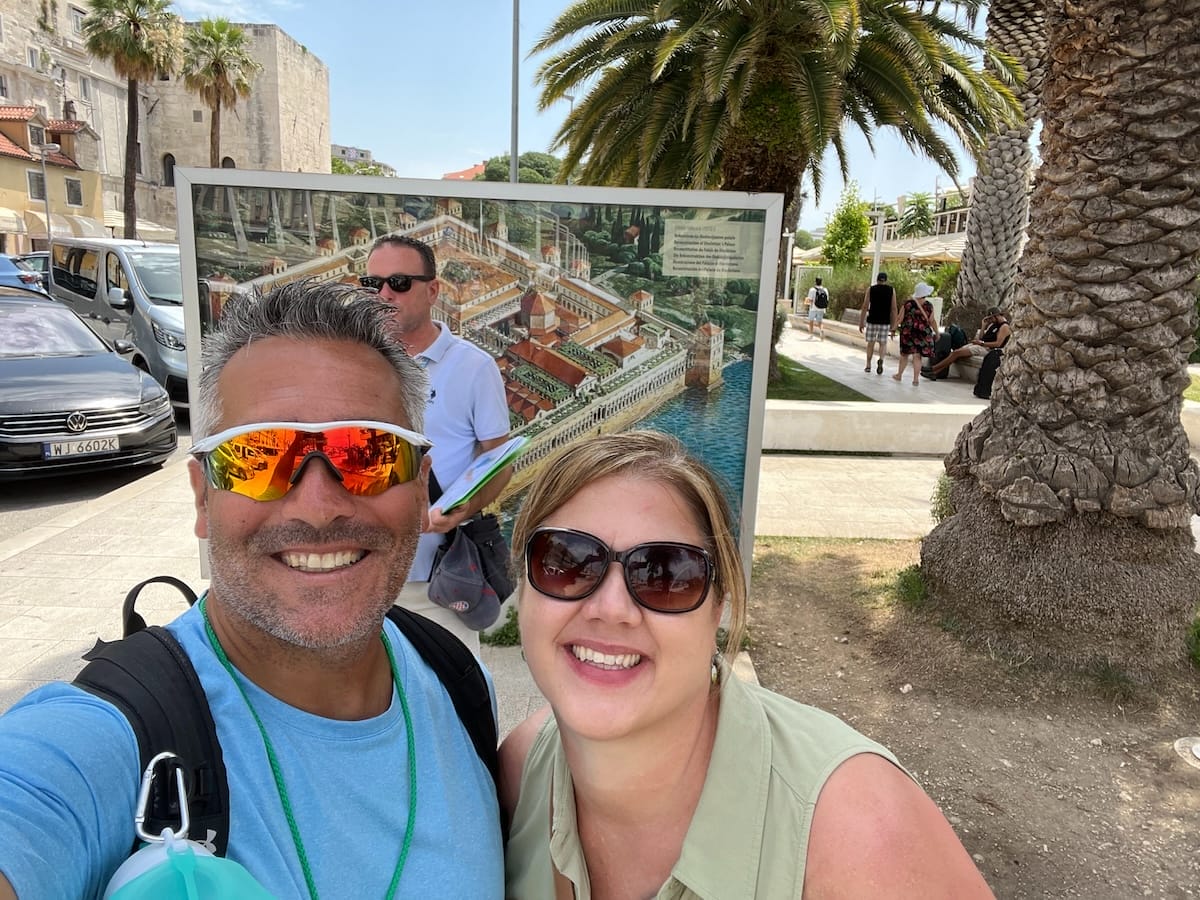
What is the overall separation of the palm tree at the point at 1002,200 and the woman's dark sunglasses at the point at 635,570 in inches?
613

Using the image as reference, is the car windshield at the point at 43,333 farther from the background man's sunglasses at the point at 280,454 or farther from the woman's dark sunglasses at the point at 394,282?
→ the background man's sunglasses at the point at 280,454

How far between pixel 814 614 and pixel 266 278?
155 inches

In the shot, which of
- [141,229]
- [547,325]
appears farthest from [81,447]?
[141,229]

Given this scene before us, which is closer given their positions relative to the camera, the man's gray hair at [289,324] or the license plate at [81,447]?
→ the man's gray hair at [289,324]

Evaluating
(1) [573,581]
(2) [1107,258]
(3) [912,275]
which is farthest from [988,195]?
(1) [573,581]

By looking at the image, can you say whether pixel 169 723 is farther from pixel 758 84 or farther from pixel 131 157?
pixel 131 157

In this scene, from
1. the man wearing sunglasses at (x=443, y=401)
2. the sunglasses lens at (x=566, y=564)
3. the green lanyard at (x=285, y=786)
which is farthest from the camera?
the man wearing sunglasses at (x=443, y=401)

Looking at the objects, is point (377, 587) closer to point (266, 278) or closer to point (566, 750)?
point (566, 750)

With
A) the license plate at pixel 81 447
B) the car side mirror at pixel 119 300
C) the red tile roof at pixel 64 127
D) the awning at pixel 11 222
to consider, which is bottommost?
the license plate at pixel 81 447

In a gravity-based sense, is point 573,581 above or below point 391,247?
below

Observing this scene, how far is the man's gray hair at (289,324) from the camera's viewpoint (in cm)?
144

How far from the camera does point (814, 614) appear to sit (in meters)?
5.29

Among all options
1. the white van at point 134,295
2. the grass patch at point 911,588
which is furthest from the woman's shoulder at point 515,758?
the white van at point 134,295

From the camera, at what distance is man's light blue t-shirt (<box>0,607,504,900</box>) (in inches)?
39.2
